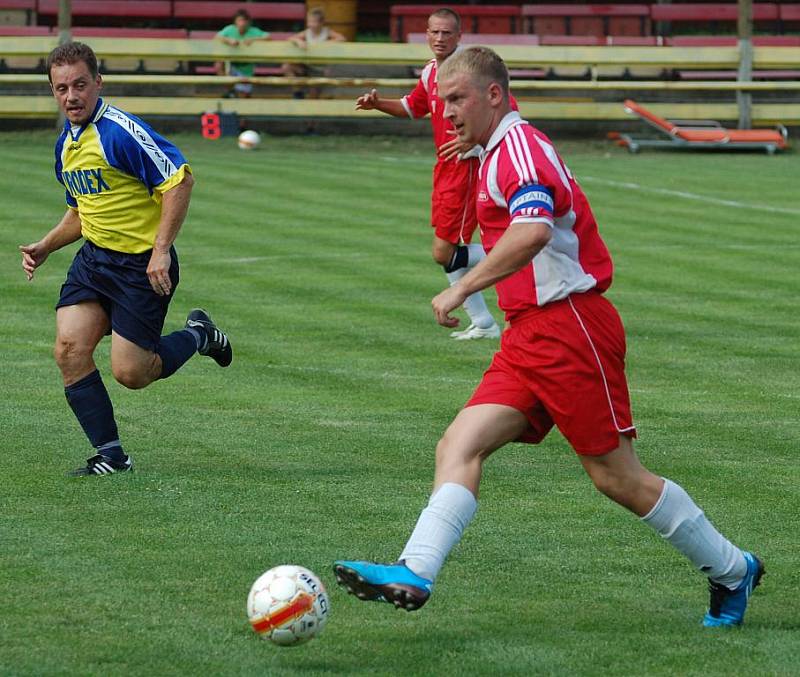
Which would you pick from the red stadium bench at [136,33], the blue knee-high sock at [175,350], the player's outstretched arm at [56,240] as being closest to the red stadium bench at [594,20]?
the red stadium bench at [136,33]

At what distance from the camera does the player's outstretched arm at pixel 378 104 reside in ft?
35.8

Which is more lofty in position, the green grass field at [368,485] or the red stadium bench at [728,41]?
the red stadium bench at [728,41]

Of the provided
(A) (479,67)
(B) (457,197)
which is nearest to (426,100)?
(B) (457,197)

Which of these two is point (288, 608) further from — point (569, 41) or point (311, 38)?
point (569, 41)

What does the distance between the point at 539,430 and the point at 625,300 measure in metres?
8.56

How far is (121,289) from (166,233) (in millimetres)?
417

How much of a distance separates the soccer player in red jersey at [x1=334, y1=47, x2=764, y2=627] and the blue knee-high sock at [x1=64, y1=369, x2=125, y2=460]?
2.76 metres

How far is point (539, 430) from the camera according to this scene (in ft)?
18.1

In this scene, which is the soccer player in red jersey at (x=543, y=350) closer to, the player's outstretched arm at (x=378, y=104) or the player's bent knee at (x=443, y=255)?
the player's outstretched arm at (x=378, y=104)

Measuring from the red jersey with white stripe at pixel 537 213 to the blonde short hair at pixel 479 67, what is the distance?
0.15m

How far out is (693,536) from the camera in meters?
5.37

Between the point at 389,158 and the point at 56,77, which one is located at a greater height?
the point at 56,77

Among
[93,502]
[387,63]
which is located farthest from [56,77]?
[387,63]

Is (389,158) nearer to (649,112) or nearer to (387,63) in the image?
(387,63)
